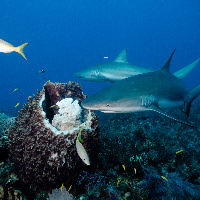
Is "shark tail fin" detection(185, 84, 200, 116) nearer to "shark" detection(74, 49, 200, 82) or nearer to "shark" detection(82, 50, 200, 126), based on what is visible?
"shark" detection(82, 50, 200, 126)

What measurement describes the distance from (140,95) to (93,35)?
206m

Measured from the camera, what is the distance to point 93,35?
191 m

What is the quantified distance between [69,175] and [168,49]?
698 feet

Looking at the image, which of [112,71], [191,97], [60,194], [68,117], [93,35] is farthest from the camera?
[93,35]

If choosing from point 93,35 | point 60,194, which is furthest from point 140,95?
point 93,35

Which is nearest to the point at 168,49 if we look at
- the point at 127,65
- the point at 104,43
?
the point at 104,43

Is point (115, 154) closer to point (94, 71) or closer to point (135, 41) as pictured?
point (94, 71)

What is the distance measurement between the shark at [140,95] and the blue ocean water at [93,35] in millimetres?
172066

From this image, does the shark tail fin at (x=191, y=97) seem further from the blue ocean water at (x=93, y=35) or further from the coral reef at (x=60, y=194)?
Answer: the blue ocean water at (x=93, y=35)

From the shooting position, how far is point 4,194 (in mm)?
2352

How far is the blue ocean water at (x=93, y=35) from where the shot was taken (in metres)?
169

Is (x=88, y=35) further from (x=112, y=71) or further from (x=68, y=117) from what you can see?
(x=68, y=117)

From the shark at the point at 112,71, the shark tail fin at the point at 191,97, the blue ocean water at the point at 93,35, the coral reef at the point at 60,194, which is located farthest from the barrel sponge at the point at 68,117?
the blue ocean water at the point at 93,35

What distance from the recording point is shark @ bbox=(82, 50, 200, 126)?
313cm
